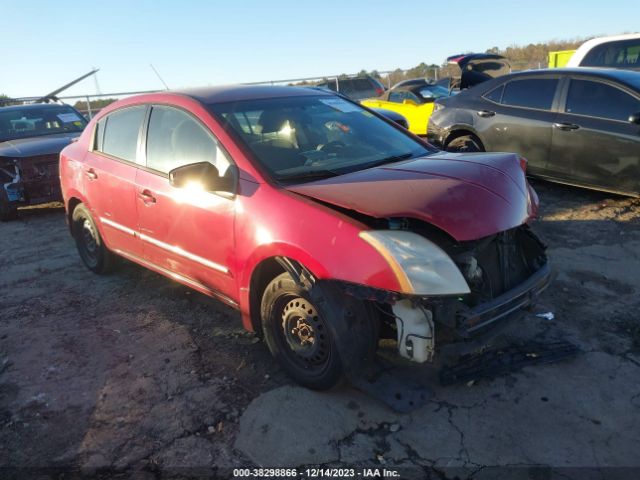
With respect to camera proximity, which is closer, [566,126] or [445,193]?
[445,193]

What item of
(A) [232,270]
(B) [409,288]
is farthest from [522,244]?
(A) [232,270]

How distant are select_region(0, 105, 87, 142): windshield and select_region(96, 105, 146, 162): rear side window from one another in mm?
4663

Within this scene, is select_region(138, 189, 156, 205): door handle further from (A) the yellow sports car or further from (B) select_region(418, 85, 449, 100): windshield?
(B) select_region(418, 85, 449, 100): windshield

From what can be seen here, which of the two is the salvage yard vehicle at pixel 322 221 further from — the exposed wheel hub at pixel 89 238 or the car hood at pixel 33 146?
the car hood at pixel 33 146

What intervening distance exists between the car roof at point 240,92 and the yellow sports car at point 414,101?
6.05m

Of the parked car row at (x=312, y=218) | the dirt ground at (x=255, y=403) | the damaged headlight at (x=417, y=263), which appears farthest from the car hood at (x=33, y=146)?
the damaged headlight at (x=417, y=263)

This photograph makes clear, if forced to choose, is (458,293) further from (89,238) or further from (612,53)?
(612,53)

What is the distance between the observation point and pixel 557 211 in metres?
5.91

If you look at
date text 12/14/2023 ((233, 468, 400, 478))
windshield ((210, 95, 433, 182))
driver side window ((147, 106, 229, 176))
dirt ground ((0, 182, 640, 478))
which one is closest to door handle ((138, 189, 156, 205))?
driver side window ((147, 106, 229, 176))

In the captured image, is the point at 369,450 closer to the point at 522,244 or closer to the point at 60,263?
the point at 522,244

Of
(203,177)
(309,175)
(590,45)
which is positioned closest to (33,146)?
(203,177)

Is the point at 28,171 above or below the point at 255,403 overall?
above

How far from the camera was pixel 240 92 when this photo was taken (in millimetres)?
Answer: 3812

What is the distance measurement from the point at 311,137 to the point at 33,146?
5716 mm
